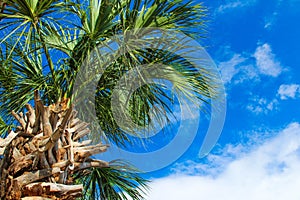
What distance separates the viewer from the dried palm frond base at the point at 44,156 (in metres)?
2.84

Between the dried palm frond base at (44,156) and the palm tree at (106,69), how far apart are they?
5.0 inches

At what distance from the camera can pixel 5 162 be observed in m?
2.97

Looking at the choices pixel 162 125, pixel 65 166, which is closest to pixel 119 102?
pixel 162 125

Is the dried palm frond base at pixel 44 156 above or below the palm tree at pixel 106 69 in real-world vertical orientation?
below

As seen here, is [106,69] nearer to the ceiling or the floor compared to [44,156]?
nearer to the ceiling

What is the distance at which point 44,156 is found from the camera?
9.71ft

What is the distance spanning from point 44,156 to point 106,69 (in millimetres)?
1155

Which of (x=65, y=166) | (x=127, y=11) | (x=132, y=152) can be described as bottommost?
(x=65, y=166)

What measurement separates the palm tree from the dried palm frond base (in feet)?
0.42

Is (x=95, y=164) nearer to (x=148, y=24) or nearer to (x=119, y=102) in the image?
(x=119, y=102)

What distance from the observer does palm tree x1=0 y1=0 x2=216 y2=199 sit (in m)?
3.46

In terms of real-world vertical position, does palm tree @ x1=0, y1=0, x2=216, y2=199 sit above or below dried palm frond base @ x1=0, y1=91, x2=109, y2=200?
above

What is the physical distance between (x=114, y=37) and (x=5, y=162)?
4.56ft

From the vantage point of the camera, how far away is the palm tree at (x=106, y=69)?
3.46m
